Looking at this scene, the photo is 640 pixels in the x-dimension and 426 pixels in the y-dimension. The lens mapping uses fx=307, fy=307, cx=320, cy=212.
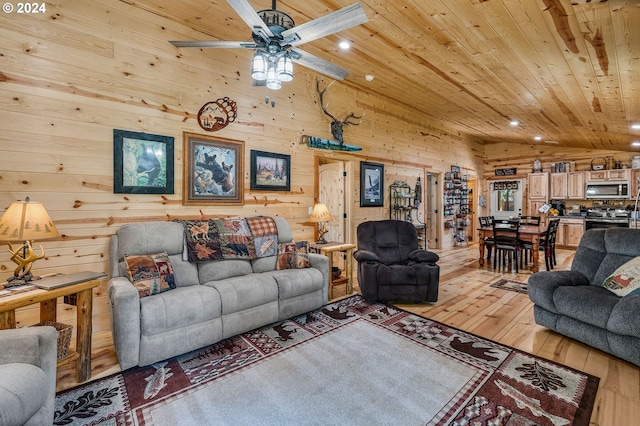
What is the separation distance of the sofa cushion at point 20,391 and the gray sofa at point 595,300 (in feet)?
12.2

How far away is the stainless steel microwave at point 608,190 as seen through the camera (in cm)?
730

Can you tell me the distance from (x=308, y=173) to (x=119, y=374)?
339 cm

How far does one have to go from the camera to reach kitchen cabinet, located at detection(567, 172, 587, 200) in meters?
7.93

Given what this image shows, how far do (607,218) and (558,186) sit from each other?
1366 millimetres

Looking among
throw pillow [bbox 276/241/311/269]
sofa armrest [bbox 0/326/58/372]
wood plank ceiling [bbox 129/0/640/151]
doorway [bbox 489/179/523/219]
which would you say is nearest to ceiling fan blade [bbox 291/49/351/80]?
wood plank ceiling [bbox 129/0/640/151]

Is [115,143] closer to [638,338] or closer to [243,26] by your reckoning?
[243,26]

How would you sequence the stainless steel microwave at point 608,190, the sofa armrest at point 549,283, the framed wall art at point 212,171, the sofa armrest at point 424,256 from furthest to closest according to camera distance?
the stainless steel microwave at point 608,190, the sofa armrest at point 424,256, the framed wall art at point 212,171, the sofa armrest at point 549,283

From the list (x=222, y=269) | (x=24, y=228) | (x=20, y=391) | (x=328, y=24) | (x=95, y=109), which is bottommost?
(x=20, y=391)

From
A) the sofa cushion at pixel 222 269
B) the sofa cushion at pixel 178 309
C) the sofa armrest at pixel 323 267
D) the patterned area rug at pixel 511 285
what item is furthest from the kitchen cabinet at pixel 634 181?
the sofa cushion at pixel 178 309

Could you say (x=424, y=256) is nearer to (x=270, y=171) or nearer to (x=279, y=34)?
(x=270, y=171)

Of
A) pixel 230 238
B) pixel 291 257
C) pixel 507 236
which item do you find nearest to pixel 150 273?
pixel 230 238

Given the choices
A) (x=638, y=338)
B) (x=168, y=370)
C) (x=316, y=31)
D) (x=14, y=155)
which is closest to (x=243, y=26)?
(x=316, y=31)

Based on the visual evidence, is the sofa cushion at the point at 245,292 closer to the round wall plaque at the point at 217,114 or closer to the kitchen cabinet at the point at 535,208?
the round wall plaque at the point at 217,114

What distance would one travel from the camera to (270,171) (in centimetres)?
434
